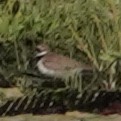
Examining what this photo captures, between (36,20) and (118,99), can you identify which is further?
(36,20)

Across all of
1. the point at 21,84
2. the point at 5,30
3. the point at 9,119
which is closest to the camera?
the point at 9,119

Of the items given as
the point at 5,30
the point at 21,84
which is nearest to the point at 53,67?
the point at 21,84

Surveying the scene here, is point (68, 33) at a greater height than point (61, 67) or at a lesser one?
greater

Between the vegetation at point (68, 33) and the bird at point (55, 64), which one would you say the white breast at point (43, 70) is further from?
the vegetation at point (68, 33)

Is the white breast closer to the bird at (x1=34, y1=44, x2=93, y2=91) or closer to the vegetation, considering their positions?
the bird at (x1=34, y1=44, x2=93, y2=91)

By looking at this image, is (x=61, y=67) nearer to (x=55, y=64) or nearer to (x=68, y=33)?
(x=55, y=64)

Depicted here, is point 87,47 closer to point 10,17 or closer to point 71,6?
point 71,6

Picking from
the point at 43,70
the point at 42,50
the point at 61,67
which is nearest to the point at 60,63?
the point at 61,67
